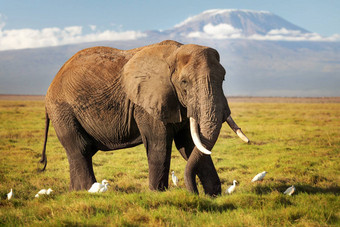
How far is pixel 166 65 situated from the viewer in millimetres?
7805

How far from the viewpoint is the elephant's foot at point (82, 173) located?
8.98 metres

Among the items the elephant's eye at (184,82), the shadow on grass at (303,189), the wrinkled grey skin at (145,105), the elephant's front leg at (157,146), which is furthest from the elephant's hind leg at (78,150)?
the shadow on grass at (303,189)

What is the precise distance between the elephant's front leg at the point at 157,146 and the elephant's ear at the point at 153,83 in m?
0.21

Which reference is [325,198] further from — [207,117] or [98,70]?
[98,70]

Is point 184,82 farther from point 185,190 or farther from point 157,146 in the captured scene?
point 185,190

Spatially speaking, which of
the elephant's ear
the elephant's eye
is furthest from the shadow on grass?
the elephant's eye

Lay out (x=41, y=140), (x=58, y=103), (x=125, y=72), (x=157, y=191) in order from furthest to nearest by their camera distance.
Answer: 1. (x=41, y=140)
2. (x=58, y=103)
3. (x=125, y=72)
4. (x=157, y=191)

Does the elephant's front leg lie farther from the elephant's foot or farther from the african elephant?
the elephant's foot

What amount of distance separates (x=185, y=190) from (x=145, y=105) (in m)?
1.75

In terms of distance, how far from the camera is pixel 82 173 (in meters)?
8.98

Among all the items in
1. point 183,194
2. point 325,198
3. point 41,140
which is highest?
point 183,194

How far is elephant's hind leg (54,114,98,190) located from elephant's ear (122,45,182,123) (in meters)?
1.58

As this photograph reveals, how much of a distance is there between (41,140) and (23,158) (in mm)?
5721

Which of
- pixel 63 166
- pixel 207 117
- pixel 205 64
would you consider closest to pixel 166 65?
pixel 205 64
